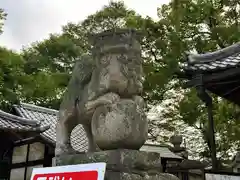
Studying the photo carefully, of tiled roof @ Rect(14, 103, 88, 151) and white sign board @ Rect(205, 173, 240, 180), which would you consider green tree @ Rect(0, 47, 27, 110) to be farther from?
white sign board @ Rect(205, 173, 240, 180)

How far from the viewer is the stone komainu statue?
313 centimetres

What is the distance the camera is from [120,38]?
3.37 metres

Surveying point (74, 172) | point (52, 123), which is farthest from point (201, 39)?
point (74, 172)

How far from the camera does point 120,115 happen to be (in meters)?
3.13

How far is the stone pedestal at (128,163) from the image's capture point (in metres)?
2.92

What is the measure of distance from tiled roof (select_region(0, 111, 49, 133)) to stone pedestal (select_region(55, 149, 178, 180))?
659cm

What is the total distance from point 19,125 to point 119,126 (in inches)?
304

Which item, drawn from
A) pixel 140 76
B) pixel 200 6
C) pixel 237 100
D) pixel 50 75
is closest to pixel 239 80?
pixel 237 100

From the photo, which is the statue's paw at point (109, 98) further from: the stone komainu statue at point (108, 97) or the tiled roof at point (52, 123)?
the tiled roof at point (52, 123)

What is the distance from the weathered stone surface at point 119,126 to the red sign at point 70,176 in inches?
25.1

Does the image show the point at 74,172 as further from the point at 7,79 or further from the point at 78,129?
the point at 78,129

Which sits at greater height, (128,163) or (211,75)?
(211,75)

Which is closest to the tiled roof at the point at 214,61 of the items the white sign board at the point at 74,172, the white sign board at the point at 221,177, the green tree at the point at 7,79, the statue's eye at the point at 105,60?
the white sign board at the point at 221,177

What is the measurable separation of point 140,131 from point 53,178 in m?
0.97
